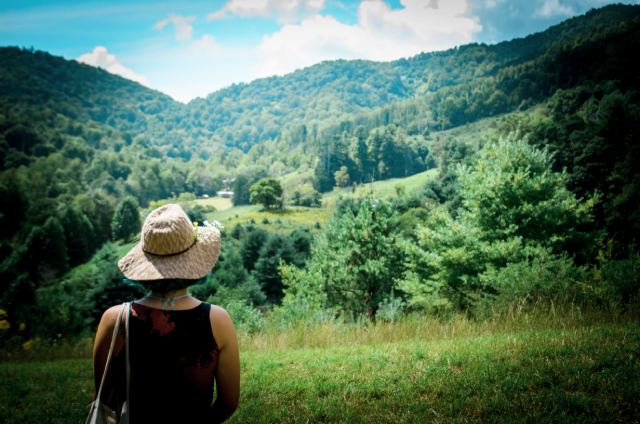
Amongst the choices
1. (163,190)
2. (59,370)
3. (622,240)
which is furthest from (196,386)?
(163,190)

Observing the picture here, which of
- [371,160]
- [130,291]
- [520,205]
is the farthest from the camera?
[371,160]

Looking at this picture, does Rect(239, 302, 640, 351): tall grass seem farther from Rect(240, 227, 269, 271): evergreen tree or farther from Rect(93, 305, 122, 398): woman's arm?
Rect(240, 227, 269, 271): evergreen tree

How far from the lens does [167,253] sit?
2246 millimetres

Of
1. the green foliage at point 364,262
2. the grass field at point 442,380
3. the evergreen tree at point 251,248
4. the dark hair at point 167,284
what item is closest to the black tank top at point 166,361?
the dark hair at point 167,284

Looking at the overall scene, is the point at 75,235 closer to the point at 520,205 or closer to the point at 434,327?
the point at 520,205

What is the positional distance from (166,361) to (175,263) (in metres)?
0.52

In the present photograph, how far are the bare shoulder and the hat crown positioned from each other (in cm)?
41

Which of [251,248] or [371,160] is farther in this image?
[371,160]

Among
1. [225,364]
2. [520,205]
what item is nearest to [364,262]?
[520,205]

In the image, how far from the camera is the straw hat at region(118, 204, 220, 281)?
218 cm

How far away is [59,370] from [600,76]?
288 ft

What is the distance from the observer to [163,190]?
479 ft

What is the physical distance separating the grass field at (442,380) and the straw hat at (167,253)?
7.94 feet

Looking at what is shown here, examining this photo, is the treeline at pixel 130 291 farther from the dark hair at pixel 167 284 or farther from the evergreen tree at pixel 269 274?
the dark hair at pixel 167 284
